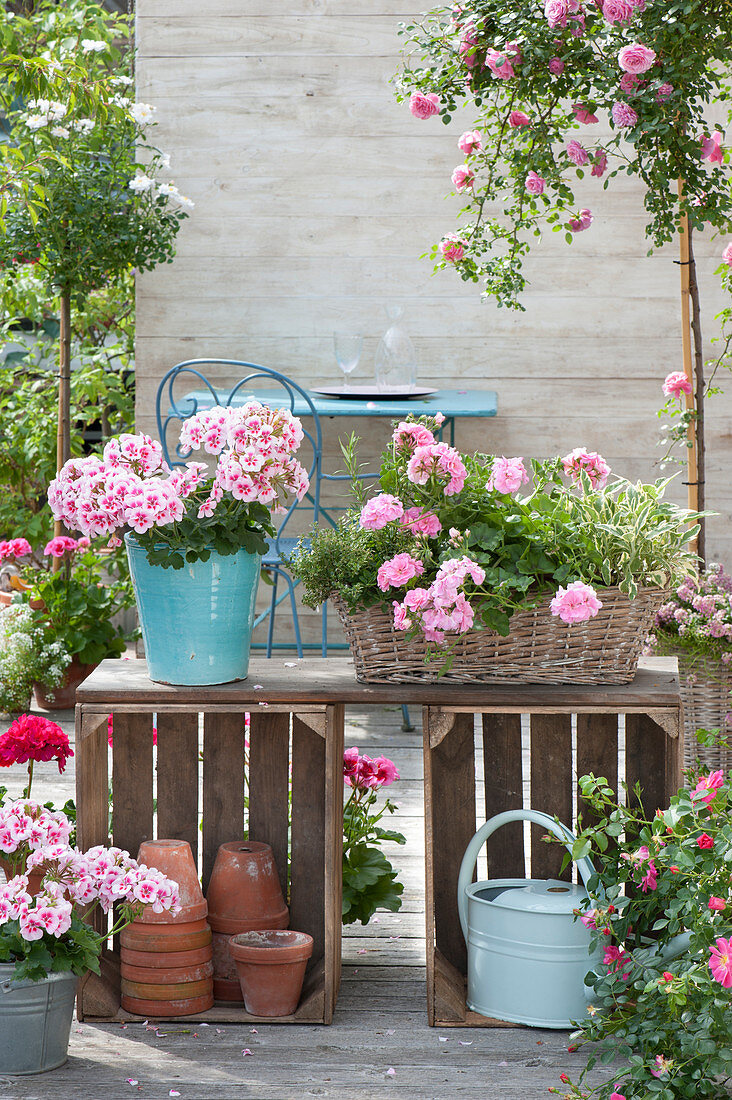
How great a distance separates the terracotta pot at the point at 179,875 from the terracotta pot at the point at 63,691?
1908 mm

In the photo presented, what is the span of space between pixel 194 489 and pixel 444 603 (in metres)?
0.44

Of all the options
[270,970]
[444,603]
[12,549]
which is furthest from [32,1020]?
[12,549]

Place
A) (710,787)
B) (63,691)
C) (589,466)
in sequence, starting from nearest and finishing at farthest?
(710,787) → (589,466) → (63,691)

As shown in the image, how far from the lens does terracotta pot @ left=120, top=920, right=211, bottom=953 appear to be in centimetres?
191

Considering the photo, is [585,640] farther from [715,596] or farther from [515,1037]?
[715,596]

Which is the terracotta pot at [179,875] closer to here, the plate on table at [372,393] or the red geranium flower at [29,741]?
the red geranium flower at [29,741]

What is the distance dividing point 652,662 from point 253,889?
794 mm

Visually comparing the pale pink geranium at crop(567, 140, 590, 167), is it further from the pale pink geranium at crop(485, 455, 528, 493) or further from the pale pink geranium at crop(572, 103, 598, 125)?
the pale pink geranium at crop(485, 455, 528, 493)

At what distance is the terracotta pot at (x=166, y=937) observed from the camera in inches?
75.1

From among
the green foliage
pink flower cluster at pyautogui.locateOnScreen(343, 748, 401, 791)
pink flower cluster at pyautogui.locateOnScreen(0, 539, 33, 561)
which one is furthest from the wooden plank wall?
pink flower cluster at pyautogui.locateOnScreen(343, 748, 401, 791)

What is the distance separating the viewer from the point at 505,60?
2307 millimetres

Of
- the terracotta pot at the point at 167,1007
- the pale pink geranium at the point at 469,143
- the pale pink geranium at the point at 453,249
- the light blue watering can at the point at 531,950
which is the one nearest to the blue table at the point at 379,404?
the pale pink geranium at the point at 453,249

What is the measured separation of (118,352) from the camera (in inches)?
183

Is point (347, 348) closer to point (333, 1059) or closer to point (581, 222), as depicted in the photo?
point (581, 222)
